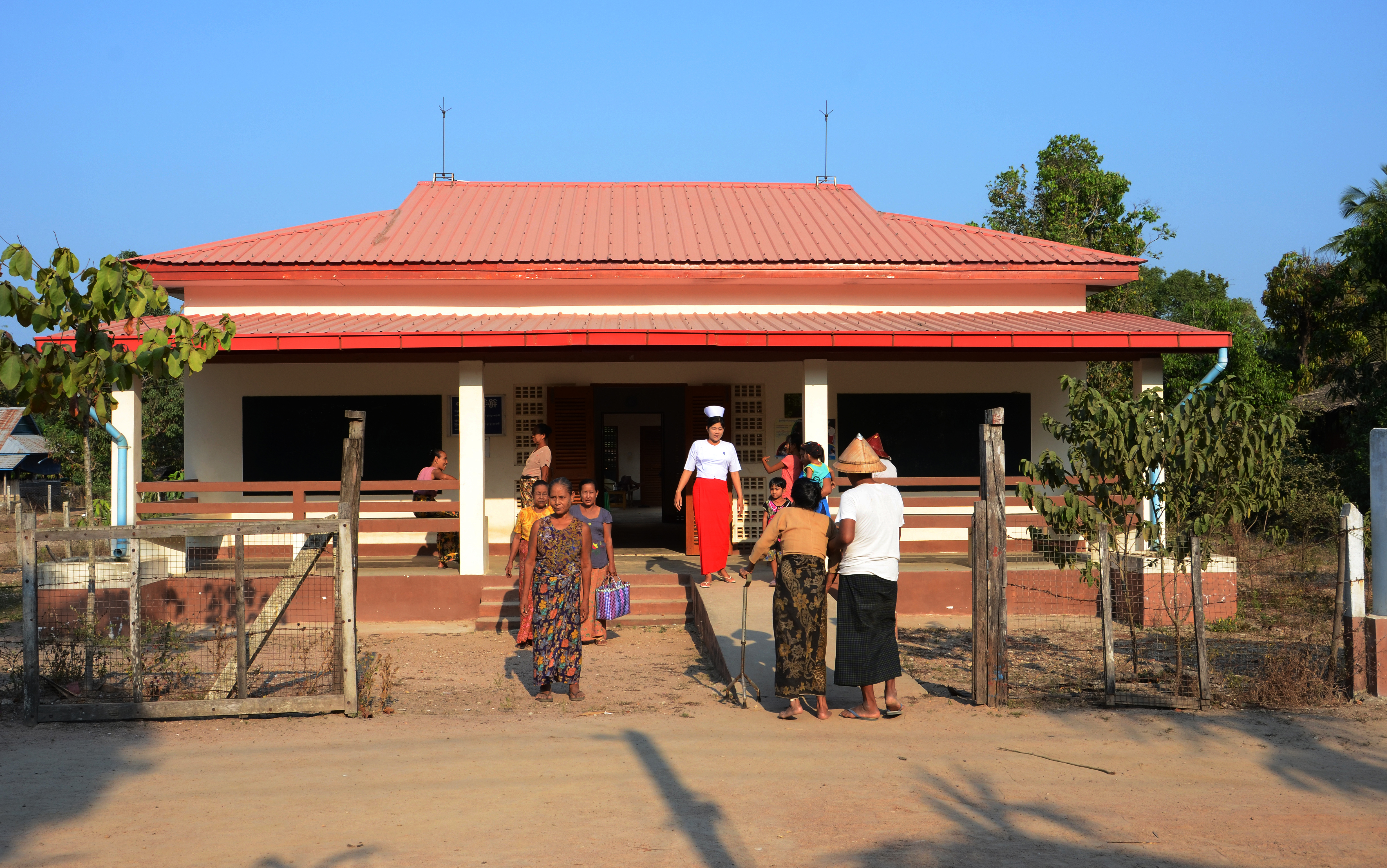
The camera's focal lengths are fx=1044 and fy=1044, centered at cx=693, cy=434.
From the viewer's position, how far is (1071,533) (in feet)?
23.7

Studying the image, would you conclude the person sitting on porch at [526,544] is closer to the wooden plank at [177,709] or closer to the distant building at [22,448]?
the wooden plank at [177,709]

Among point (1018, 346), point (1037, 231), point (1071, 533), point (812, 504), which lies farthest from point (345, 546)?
point (1037, 231)

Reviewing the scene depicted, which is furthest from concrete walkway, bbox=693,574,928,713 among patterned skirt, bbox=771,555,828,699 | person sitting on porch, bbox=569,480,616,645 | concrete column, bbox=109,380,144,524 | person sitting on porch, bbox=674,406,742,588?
concrete column, bbox=109,380,144,524

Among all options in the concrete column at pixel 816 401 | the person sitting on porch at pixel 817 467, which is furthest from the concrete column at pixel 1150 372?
the person sitting on porch at pixel 817 467

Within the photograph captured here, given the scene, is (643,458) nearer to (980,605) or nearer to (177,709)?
(980,605)

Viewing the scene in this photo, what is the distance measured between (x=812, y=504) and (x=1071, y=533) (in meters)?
2.10

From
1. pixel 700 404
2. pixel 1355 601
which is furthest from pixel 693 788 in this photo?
pixel 700 404

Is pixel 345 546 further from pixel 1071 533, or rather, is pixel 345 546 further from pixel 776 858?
pixel 1071 533

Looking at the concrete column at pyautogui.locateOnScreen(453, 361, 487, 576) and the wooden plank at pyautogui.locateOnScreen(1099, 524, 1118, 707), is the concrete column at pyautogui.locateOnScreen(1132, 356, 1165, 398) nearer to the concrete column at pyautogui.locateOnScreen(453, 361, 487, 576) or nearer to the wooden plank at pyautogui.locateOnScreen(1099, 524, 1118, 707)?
the wooden plank at pyautogui.locateOnScreen(1099, 524, 1118, 707)

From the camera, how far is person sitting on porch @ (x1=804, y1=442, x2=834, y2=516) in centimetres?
860

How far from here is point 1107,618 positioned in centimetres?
649

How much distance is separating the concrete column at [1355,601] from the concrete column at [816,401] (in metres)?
4.67

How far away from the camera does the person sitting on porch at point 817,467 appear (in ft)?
28.2

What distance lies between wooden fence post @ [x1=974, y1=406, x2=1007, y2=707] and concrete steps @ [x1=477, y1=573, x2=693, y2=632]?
3.79 meters
